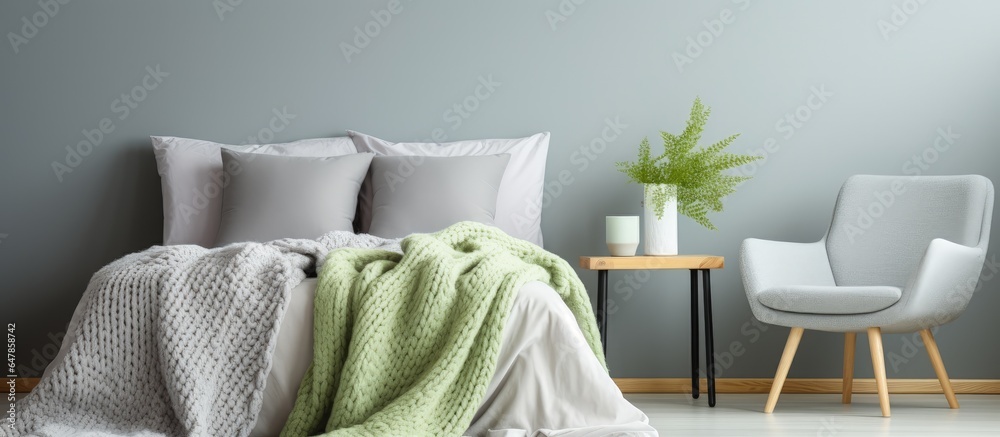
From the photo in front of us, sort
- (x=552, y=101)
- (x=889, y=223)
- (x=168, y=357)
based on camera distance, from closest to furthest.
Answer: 1. (x=168, y=357)
2. (x=889, y=223)
3. (x=552, y=101)

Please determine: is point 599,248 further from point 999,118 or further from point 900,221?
point 999,118

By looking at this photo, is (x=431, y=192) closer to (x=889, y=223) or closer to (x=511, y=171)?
(x=511, y=171)

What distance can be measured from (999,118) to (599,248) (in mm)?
1694

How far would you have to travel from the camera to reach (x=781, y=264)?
332 centimetres

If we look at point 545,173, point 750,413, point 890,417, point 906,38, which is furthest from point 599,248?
point 906,38

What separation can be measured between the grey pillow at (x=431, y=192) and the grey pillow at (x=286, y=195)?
118mm

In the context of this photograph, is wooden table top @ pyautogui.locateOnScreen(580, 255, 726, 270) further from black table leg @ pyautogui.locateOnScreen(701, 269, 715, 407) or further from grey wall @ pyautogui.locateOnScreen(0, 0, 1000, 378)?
grey wall @ pyautogui.locateOnScreen(0, 0, 1000, 378)

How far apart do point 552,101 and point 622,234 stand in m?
0.72

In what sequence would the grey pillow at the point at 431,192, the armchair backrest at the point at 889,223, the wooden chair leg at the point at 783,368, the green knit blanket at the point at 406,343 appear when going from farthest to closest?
the armchair backrest at the point at 889,223
the grey pillow at the point at 431,192
the wooden chair leg at the point at 783,368
the green knit blanket at the point at 406,343

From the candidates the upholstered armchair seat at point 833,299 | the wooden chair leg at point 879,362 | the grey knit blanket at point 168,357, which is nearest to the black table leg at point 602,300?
the upholstered armchair seat at point 833,299

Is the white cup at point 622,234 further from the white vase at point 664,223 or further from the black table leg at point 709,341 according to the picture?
the black table leg at point 709,341

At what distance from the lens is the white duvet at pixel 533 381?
2104mm

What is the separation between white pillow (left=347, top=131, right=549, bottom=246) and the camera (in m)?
3.47

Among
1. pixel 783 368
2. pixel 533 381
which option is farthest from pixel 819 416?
pixel 533 381
